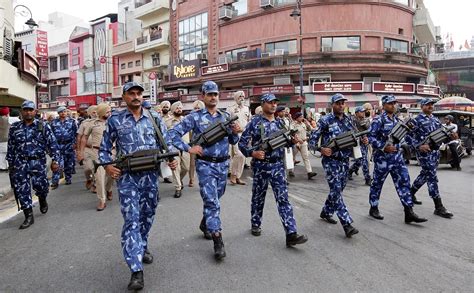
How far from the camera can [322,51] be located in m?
27.4

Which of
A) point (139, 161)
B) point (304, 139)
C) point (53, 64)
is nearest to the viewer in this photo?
point (139, 161)

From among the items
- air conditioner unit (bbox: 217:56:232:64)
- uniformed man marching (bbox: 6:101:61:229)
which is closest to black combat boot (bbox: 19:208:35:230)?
uniformed man marching (bbox: 6:101:61:229)

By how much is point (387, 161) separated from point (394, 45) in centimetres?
→ 2648

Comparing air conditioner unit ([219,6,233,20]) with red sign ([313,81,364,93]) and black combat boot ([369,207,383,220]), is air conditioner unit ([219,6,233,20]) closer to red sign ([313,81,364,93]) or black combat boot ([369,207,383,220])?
red sign ([313,81,364,93])

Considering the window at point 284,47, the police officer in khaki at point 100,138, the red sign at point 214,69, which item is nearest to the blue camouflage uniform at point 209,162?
the police officer in khaki at point 100,138

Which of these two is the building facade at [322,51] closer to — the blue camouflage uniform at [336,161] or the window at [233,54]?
the window at [233,54]

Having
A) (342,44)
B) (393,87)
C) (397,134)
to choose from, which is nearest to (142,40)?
(342,44)

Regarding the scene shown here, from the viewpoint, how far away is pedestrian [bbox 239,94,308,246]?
439 cm

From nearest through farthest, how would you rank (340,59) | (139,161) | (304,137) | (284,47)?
(139,161) → (304,137) → (340,59) → (284,47)

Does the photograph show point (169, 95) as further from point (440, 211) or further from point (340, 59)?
point (440, 211)

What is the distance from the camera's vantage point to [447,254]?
167 inches

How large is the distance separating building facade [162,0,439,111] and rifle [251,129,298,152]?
20.9 metres

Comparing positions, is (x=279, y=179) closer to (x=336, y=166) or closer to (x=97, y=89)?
(x=336, y=166)

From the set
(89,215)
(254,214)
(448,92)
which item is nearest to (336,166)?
(254,214)
